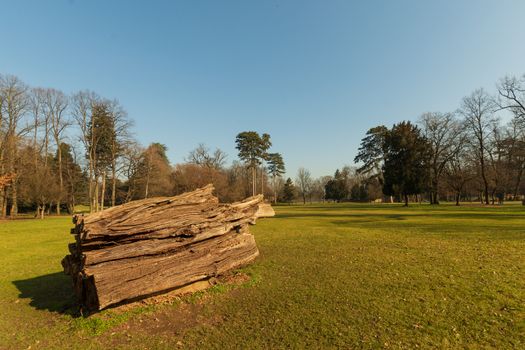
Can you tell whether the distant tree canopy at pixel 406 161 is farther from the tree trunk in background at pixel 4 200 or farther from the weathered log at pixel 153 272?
the tree trunk in background at pixel 4 200

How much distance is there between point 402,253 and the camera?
10430 millimetres

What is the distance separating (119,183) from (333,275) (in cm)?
5599

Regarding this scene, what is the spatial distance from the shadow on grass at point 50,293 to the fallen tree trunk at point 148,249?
0.54m

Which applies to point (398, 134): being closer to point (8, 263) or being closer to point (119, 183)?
point (8, 263)

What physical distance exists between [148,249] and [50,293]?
3922 mm

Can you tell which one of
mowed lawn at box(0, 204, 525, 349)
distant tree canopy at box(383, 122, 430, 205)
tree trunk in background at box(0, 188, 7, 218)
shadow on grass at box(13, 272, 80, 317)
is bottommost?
shadow on grass at box(13, 272, 80, 317)

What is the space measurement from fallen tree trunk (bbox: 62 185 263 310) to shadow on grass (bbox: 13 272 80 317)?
0.54m

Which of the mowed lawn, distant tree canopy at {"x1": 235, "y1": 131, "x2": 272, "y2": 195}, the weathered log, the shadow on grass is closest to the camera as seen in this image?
the mowed lawn

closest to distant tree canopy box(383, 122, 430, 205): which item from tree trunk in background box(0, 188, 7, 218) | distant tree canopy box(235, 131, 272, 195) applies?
distant tree canopy box(235, 131, 272, 195)

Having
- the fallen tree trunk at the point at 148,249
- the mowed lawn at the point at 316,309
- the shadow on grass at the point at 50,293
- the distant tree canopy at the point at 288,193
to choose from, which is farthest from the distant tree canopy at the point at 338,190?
the shadow on grass at the point at 50,293

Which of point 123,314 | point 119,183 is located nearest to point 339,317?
point 123,314

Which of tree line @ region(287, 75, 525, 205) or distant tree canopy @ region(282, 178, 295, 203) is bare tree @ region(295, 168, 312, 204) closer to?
distant tree canopy @ region(282, 178, 295, 203)

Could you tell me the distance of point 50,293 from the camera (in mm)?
7766

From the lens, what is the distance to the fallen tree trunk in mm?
5754
